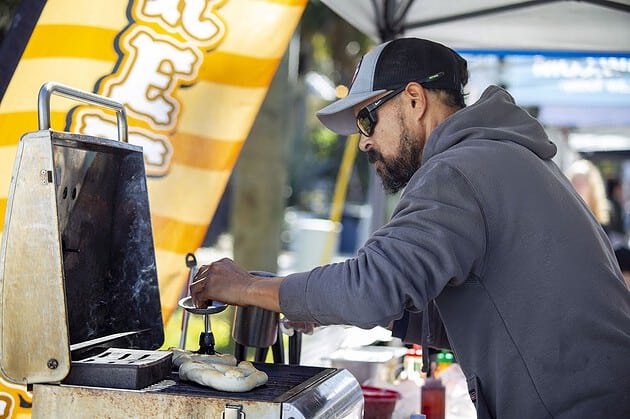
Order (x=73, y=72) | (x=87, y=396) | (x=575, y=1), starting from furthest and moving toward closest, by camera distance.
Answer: (x=575, y=1) → (x=73, y=72) → (x=87, y=396)

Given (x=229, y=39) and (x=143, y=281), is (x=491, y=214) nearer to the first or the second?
(x=143, y=281)

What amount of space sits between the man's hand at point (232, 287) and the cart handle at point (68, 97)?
553mm

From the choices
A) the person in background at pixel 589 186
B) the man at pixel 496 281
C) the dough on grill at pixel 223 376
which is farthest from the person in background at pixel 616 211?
the dough on grill at pixel 223 376

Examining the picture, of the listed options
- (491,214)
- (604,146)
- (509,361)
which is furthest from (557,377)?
(604,146)

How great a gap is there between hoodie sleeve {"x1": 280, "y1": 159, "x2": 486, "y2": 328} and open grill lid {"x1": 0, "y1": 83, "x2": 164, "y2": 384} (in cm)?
62

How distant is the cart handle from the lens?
2.07 m

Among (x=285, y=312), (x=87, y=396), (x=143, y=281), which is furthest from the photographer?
(x=143, y=281)

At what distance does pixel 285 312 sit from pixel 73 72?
1.41 m

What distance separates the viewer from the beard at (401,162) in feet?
7.65

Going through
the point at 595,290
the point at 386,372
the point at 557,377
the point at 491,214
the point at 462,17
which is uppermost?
the point at 462,17

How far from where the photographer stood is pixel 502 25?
194 inches

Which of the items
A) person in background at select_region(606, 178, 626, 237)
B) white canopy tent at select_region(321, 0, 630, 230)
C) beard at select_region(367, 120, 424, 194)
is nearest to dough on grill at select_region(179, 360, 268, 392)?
beard at select_region(367, 120, 424, 194)

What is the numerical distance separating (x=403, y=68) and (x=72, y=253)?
3.33 ft

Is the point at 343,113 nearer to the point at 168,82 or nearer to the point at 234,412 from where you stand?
the point at 168,82
